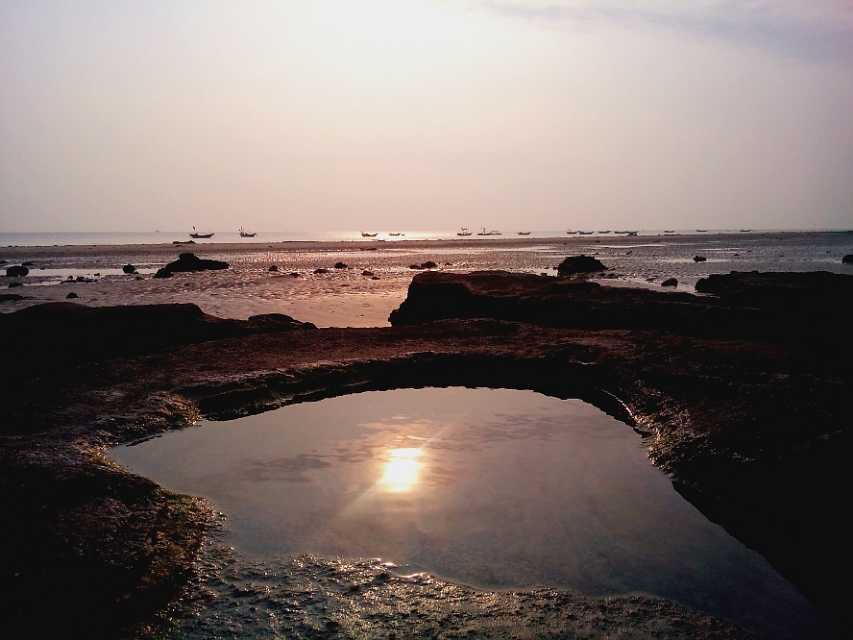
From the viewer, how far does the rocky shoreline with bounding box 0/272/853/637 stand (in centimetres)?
469

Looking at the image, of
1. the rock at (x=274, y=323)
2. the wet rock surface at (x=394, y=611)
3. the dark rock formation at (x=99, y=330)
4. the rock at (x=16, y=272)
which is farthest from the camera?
the rock at (x=16, y=272)

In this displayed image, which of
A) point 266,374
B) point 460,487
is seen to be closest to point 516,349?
point 266,374

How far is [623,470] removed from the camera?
22.5 ft

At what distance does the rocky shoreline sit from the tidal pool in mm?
342

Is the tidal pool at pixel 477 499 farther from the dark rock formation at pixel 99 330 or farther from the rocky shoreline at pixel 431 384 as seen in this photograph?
the dark rock formation at pixel 99 330

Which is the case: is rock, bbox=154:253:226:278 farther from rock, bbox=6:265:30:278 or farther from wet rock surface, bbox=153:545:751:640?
wet rock surface, bbox=153:545:751:640

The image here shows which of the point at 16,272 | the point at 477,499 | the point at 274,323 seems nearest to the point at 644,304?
the point at 274,323

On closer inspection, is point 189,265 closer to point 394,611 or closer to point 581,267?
point 581,267

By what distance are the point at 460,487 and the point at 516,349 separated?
569 centimetres

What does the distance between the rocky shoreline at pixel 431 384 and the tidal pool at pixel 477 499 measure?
0.34 m

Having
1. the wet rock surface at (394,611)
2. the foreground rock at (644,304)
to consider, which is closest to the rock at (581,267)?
the foreground rock at (644,304)

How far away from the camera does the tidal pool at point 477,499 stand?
473 cm

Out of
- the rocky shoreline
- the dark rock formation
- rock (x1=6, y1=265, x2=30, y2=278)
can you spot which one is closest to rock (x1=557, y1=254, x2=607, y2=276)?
the rocky shoreline

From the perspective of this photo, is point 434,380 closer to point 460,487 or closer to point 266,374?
point 266,374
